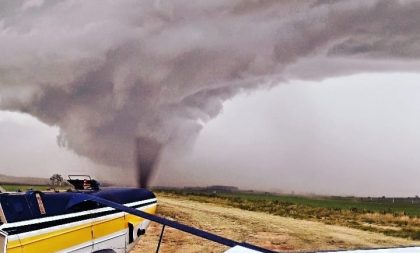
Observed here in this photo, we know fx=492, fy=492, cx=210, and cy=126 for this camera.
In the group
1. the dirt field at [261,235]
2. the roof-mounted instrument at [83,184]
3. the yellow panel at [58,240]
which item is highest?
the roof-mounted instrument at [83,184]

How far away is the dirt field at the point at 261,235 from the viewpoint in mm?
14258

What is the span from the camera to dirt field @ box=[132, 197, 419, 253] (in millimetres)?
14258

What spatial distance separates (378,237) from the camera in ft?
53.9

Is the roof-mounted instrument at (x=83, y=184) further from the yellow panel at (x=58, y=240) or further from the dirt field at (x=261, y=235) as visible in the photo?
the dirt field at (x=261, y=235)

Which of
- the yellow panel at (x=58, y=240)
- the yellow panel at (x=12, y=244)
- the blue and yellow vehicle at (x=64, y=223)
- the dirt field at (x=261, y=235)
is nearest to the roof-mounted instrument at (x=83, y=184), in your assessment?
the blue and yellow vehicle at (x=64, y=223)

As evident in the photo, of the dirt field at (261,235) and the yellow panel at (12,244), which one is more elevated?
the yellow panel at (12,244)

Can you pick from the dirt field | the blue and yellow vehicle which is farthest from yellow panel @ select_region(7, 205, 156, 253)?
the dirt field

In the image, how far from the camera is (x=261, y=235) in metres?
16.3

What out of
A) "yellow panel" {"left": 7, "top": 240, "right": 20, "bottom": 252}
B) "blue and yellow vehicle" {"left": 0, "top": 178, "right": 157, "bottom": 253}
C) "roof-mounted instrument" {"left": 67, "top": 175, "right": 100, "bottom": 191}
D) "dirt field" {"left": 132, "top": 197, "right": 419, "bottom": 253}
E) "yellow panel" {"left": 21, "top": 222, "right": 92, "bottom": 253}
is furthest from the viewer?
"dirt field" {"left": 132, "top": 197, "right": 419, "bottom": 253}

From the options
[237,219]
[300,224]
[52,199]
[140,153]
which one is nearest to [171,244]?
[140,153]

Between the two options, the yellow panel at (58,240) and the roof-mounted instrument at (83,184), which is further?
the roof-mounted instrument at (83,184)

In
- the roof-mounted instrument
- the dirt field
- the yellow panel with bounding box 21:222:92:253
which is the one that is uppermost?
the roof-mounted instrument

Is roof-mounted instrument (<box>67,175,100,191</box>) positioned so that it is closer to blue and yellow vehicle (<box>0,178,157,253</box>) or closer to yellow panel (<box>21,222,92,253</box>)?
blue and yellow vehicle (<box>0,178,157,253</box>)

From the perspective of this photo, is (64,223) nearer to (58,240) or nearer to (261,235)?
(58,240)
